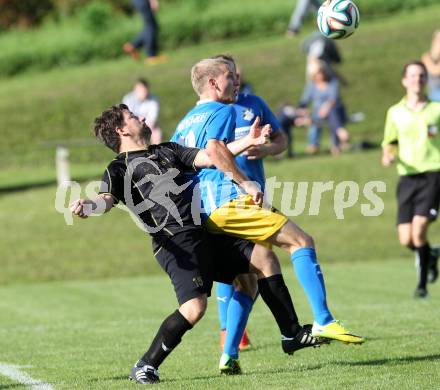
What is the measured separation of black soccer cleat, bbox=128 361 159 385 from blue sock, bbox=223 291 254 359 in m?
0.71

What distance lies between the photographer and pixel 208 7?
35.7 m

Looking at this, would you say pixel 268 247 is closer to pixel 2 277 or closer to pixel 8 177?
pixel 2 277

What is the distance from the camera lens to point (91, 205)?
6910 millimetres

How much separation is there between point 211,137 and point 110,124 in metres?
0.71

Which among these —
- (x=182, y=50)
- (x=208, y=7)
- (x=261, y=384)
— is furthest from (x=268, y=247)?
(x=208, y=7)

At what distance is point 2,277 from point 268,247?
10.7 metres

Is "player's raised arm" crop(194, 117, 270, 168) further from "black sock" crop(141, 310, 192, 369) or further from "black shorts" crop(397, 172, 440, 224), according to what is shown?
"black shorts" crop(397, 172, 440, 224)

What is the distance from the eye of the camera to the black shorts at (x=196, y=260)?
7129 mm

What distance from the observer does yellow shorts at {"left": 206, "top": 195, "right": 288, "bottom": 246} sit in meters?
7.39

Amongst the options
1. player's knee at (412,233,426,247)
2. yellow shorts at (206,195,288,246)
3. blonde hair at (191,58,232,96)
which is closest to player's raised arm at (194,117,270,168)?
yellow shorts at (206,195,288,246)

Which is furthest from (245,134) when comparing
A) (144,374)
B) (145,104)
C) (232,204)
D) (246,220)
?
(145,104)

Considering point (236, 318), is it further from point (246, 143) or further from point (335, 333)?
point (246, 143)

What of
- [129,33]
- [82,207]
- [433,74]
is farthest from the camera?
[129,33]

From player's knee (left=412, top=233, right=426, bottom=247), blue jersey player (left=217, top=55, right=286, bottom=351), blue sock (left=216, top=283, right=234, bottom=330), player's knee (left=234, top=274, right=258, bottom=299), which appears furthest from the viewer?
player's knee (left=412, top=233, right=426, bottom=247)
